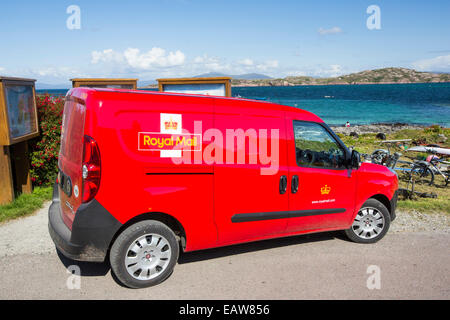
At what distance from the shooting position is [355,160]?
4992mm

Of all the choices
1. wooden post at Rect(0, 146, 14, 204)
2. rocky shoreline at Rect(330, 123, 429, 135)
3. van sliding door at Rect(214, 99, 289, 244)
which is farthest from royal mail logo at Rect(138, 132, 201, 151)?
→ rocky shoreline at Rect(330, 123, 429, 135)

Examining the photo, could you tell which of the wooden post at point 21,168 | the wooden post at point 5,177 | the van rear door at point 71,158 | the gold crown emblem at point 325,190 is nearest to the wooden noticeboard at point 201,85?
the wooden post at point 21,168

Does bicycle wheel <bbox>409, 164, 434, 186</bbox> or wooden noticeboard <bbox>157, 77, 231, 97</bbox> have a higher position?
wooden noticeboard <bbox>157, 77, 231, 97</bbox>

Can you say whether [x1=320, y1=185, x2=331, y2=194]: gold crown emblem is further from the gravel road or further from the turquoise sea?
the turquoise sea

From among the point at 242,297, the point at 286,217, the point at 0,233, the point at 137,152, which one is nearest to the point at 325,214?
the point at 286,217

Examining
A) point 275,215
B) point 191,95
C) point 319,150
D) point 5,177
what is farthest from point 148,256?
point 5,177

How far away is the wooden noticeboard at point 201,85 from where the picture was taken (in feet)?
28.2

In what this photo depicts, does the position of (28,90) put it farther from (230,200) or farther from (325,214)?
(325,214)

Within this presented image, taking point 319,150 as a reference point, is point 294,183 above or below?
below

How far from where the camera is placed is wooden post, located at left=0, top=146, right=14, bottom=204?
6.31 metres

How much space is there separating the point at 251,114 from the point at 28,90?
5.01 meters

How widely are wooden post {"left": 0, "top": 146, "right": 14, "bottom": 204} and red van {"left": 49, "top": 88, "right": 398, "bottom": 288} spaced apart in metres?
2.33

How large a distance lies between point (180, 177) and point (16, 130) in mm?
4209

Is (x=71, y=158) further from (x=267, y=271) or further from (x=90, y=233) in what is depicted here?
(x=267, y=271)
